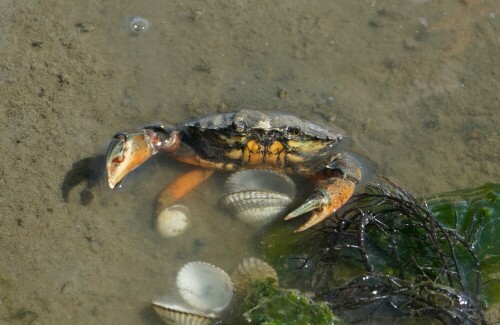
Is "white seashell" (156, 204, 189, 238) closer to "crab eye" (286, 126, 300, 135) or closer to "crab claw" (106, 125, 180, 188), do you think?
"crab claw" (106, 125, 180, 188)

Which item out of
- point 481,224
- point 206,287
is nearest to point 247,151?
point 206,287

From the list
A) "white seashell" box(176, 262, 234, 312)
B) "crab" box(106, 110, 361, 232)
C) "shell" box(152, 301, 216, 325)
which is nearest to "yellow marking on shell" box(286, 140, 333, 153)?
"crab" box(106, 110, 361, 232)

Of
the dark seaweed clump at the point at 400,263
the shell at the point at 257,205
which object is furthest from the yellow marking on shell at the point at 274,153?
the dark seaweed clump at the point at 400,263

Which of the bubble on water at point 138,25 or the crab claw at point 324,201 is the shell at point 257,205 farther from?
the bubble on water at point 138,25

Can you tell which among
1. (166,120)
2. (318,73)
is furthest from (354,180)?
(166,120)

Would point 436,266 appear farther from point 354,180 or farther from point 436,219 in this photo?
point 354,180

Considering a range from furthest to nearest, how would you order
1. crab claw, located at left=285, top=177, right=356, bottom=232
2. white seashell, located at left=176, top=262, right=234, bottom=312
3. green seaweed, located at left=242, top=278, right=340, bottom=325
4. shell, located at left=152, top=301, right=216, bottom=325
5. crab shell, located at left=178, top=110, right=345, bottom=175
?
crab shell, located at left=178, top=110, right=345, bottom=175, crab claw, located at left=285, top=177, right=356, bottom=232, white seashell, located at left=176, top=262, right=234, bottom=312, shell, located at left=152, top=301, right=216, bottom=325, green seaweed, located at left=242, top=278, right=340, bottom=325

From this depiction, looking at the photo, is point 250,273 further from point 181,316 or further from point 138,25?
point 138,25
